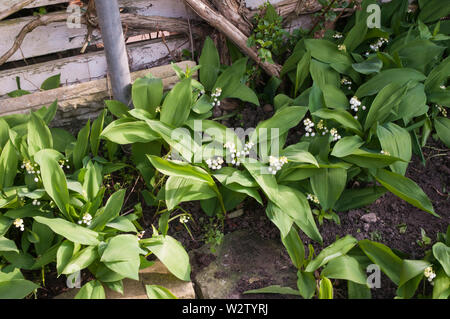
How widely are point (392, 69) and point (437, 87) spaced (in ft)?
1.01

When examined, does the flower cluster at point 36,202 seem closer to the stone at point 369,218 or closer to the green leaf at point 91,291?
the green leaf at point 91,291

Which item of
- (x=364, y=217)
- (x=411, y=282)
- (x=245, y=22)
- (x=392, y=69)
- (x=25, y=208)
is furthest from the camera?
(x=245, y=22)

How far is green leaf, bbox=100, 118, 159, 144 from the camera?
8.29ft

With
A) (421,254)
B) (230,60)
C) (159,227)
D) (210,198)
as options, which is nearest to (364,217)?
(421,254)

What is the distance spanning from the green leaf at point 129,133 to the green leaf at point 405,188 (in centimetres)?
125

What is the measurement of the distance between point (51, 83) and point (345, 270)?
2.07m

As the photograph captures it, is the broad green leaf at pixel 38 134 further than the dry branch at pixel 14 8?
No

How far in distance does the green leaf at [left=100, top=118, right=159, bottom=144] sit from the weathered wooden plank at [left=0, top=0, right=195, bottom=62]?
76 centimetres

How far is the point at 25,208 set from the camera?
2.38 meters

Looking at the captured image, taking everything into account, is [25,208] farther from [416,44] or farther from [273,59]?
[416,44]

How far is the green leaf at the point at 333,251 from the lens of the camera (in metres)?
2.27

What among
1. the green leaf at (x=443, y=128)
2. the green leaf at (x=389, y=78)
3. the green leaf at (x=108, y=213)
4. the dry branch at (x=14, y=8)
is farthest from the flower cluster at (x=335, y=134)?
the dry branch at (x=14, y=8)

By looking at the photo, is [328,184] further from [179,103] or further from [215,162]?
[179,103]

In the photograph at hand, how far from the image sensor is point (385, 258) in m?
2.28
